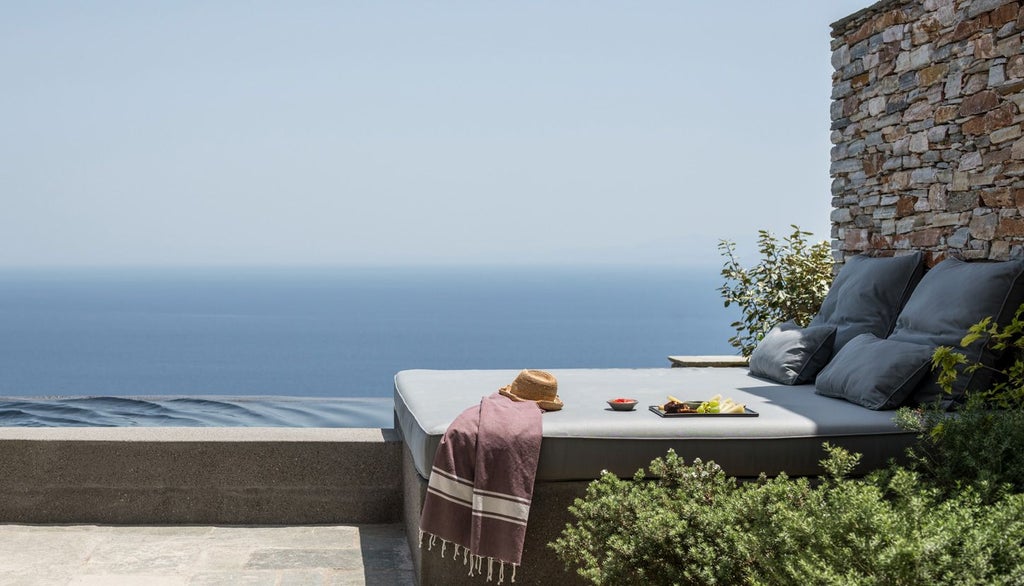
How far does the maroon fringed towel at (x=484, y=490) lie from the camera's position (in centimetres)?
290

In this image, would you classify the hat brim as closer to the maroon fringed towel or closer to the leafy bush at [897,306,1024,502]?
the maroon fringed towel

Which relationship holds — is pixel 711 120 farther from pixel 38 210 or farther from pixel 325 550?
pixel 325 550

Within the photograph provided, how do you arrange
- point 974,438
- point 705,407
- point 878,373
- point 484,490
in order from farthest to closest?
point 878,373 → point 705,407 → point 484,490 → point 974,438

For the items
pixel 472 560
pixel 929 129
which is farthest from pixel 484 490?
pixel 929 129

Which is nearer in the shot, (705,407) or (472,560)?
(472,560)

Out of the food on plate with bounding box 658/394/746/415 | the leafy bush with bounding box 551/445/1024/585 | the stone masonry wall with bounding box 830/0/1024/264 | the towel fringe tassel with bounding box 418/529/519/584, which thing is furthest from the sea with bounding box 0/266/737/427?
the leafy bush with bounding box 551/445/1024/585

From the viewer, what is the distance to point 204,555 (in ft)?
11.4

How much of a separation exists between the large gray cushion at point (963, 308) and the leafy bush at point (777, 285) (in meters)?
2.35

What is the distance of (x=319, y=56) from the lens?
690 inches

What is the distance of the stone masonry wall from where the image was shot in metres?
3.72

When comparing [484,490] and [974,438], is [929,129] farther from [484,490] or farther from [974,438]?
[484,490]

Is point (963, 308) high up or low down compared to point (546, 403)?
up

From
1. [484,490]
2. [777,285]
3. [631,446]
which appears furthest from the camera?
[777,285]

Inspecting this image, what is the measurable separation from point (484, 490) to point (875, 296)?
84.1 inches
